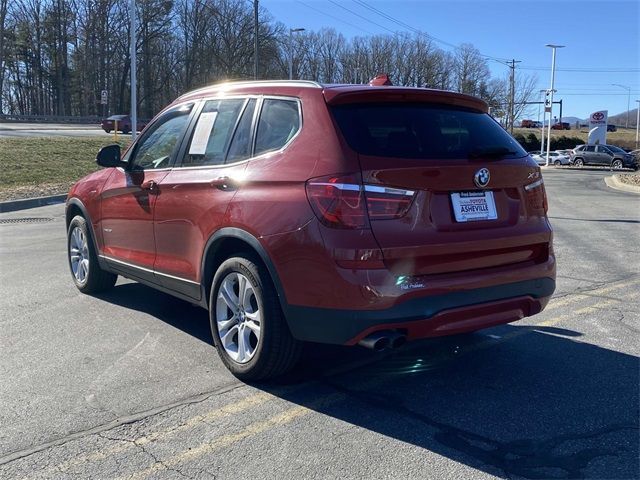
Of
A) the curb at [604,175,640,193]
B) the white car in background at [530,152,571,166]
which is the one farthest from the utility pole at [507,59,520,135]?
the curb at [604,175,640,193]

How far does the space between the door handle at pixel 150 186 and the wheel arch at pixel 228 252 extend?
0.95 metres

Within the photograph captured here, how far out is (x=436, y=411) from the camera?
3.54 meters

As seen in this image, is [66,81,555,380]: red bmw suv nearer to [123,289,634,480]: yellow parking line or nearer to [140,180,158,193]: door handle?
[140,180,158,193]: door handle

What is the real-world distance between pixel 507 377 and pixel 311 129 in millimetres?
2101

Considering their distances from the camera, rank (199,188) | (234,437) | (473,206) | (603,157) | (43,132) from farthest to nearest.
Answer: (603,157)
(43,132)
(199,188)
(473,206)
(234,437)

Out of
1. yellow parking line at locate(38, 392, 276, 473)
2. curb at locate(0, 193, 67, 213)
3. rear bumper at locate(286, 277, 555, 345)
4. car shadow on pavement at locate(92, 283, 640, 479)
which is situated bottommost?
yellow parking line at locate(38, 392, 276, 473)

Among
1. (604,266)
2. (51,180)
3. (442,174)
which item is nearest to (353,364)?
(442,174)

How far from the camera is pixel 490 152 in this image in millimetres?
3855

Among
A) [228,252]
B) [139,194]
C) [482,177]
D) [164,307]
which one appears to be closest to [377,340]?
[482,177]

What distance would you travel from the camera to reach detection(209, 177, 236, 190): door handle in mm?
3979

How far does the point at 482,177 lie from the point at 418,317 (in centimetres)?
98

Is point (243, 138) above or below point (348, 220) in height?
above

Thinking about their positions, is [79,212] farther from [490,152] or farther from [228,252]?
[490,152]

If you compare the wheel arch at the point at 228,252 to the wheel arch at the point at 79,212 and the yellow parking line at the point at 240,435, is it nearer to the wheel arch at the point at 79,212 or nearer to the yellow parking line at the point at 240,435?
the yellow parking line at the point at 240,435
